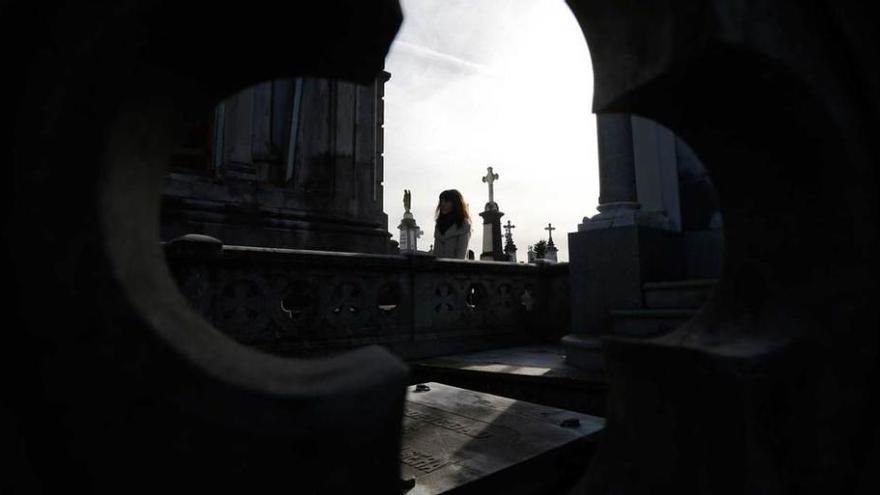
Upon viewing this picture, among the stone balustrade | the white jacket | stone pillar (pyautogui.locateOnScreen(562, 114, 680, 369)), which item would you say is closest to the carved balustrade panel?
the stone balustrade

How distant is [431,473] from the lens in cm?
135

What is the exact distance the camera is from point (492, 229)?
17.8 metres

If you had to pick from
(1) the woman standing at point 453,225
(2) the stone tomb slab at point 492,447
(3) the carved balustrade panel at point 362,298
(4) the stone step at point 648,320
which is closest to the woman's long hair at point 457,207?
(1) the woman standing at point 453,225

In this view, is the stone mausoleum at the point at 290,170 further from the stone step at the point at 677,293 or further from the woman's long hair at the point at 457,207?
the stone step at the point at 677,293

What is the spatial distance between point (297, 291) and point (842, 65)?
3721 mm

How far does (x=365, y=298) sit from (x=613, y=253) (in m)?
2.25

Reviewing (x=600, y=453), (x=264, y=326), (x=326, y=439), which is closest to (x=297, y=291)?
(x=264, y=326)

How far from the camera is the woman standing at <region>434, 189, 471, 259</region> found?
848 cm

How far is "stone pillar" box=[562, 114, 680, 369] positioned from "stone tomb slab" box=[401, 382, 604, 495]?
1.65 m

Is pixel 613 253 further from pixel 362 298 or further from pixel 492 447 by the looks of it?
pixel 492 447

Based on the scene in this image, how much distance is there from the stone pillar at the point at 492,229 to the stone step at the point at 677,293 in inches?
538

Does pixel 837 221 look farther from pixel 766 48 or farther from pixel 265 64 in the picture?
pixel 265 64

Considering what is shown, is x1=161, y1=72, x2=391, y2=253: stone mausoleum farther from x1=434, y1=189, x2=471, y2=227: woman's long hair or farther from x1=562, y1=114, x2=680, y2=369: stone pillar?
x1=562, y1=114, x2=680, y2=369: stone pillar

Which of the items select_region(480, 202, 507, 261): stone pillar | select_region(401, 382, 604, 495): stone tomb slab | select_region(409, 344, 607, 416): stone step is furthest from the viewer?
select_region(480, 202, 507, 261): stone pillar
